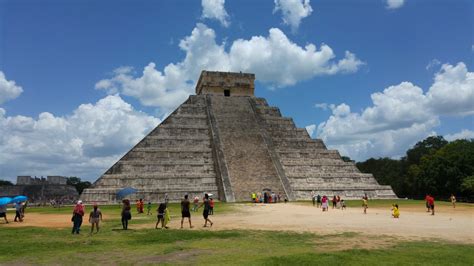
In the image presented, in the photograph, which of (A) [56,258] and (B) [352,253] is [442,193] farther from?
(A) [56,258]

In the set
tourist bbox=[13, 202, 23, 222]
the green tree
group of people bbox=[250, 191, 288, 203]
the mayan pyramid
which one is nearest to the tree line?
the mayan pyramid

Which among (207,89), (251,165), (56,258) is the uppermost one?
(207,89)

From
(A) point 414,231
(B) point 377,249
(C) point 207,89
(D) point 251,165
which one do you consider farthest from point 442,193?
(B) point 377,249

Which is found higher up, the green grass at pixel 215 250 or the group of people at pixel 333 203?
the group of people at pixel 333 203

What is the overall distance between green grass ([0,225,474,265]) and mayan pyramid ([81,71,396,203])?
17354 millimetres

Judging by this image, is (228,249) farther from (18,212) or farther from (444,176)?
(444,176)

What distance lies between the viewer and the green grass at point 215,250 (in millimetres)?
7867

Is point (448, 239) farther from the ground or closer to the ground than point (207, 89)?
closer to the ground

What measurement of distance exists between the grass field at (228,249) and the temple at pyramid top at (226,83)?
33015mm

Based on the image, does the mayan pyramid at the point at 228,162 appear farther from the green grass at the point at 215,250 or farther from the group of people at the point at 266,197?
the green grass at the point at 215,250

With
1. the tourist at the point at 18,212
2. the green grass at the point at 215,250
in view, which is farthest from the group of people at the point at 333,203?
the tourist at the point at 18,212

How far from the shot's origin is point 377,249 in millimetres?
8992

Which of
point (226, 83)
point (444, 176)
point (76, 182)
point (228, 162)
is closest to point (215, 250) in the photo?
point (228, 162)

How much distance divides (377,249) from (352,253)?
36.5 inches
